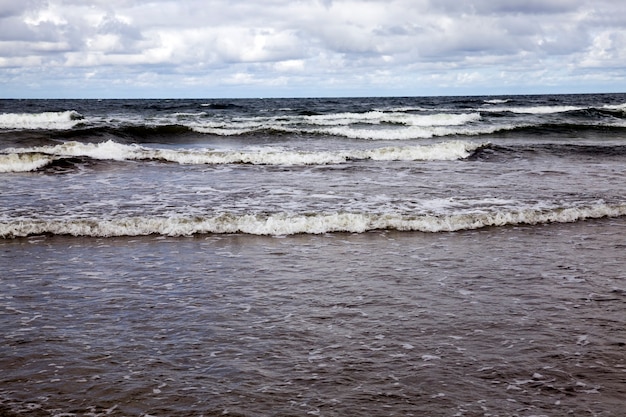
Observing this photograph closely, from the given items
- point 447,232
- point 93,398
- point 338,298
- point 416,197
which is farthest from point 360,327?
point 416,197

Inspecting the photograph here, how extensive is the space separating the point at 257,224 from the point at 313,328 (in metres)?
4.28

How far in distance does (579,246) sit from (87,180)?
1097 centimetres

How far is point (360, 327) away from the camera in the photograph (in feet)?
18.0

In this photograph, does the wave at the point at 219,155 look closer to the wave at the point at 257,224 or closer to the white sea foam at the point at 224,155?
the white sea foam at the point at 224,155

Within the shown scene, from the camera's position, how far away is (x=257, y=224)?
958 centimetres

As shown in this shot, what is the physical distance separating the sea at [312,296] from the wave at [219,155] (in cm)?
198

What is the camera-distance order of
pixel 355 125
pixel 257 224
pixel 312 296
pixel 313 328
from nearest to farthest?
pixel 313 328 < pixel 312 296 < pixel 257 224 < pixel 355 125

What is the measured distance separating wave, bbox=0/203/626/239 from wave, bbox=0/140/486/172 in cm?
782

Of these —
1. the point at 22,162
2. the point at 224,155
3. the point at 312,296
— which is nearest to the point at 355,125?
the point at 224,155

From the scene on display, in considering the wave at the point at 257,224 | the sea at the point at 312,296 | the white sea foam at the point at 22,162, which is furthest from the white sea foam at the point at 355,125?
the wave at the point at 257,224

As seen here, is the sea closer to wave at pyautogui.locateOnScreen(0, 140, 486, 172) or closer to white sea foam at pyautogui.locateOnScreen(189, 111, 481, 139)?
wave at pyautogui.locateOnScreen(0, 140, 486, 172)

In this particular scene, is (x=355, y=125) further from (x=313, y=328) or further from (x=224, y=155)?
(x=313, y=328)

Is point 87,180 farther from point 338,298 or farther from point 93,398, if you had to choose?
point 93,398

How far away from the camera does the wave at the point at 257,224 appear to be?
933 cm
